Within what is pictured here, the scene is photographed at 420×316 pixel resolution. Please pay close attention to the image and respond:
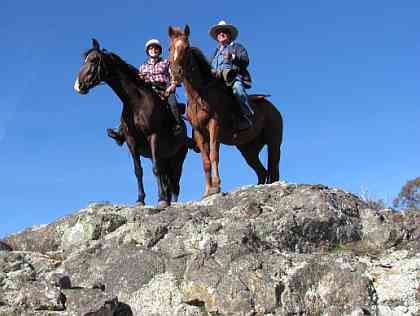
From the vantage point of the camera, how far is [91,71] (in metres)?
11.6

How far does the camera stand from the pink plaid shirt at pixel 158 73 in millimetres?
12977

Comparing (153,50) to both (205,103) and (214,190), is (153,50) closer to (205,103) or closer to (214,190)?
(205,103)

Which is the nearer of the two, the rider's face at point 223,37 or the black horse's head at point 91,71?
the black horse's head at point 91,71

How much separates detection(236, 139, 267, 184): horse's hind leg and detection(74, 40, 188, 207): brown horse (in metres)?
1.74

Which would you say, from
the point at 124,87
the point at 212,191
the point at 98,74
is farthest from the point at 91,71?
the point at 212,191

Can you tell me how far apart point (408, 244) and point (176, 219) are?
3.13m

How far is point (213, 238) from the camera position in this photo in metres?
8.37

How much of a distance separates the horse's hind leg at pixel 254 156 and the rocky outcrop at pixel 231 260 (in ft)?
10.5

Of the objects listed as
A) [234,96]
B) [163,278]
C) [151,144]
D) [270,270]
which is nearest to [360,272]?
[270,270]

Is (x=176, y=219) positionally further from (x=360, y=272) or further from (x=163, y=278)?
(x=360, y=272)

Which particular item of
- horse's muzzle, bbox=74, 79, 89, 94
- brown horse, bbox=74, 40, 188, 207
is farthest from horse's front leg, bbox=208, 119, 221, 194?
horse's muzzle, bbox=74, 79, 89, 94

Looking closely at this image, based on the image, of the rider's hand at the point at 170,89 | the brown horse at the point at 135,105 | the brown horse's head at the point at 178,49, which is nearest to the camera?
the brown horse's head at the point at 178,49

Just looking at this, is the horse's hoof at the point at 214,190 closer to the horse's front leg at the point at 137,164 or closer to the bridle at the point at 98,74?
the horse's front leg at the point at 137,164

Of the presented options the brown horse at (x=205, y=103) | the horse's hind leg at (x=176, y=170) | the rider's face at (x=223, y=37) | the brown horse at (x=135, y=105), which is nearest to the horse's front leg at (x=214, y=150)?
the brown horse at (x=205, y=103)
